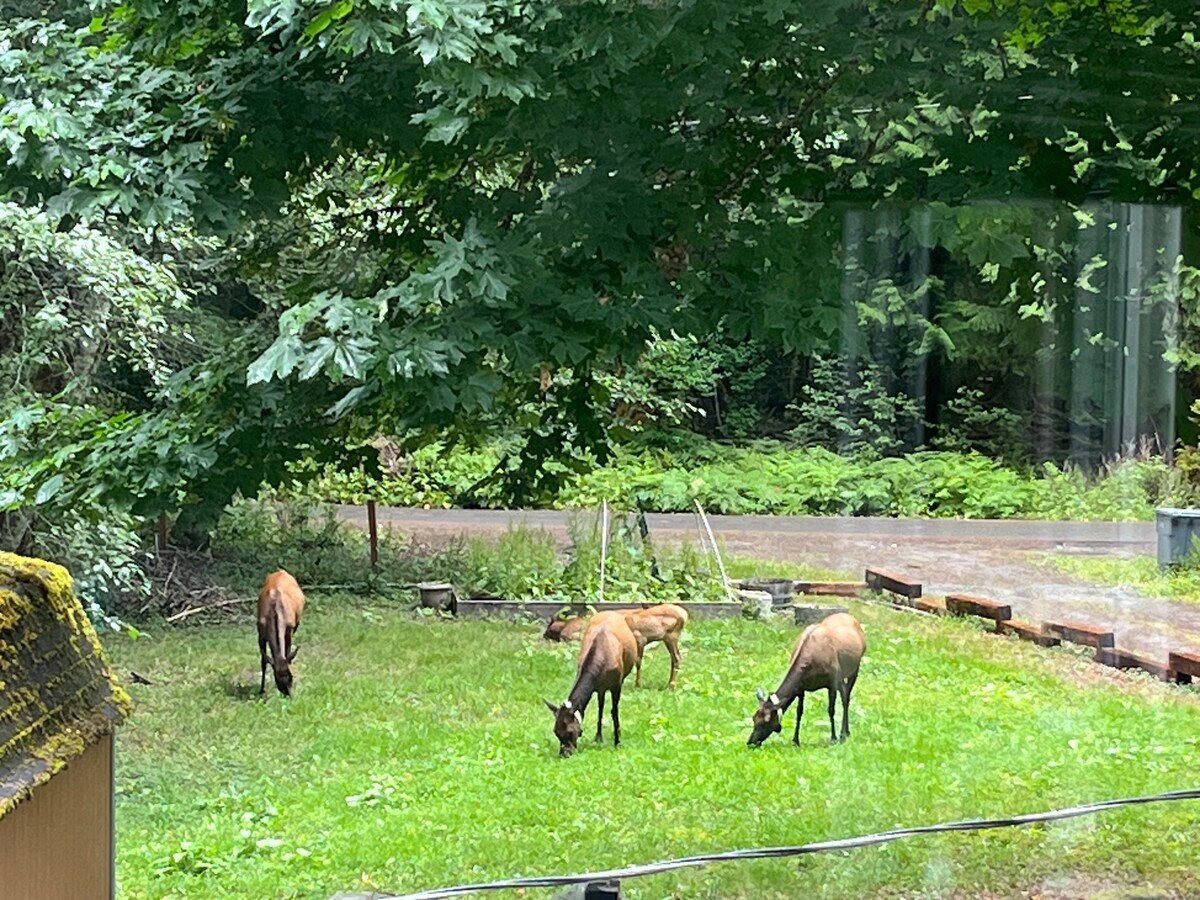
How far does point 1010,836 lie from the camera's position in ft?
6.72

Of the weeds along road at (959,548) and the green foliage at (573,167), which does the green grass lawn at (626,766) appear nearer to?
the weeds along road at (959,548)

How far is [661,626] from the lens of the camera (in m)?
1.89

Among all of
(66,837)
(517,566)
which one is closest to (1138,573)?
(517,566)

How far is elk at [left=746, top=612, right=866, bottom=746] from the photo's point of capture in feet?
6.31

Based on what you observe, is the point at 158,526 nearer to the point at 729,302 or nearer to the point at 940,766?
the point at 729,302

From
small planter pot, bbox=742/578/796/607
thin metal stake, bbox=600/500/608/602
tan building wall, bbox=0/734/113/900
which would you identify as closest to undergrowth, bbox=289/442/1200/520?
thin metal stake, bbox=600/500/608/602

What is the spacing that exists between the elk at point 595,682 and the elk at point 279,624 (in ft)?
1.26

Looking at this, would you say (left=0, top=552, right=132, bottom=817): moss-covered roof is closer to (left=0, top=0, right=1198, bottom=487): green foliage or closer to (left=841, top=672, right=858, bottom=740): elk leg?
(left=0, top=0, right=1198, bottom=487): green foliage

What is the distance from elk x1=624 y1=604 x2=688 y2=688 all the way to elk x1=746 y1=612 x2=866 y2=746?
15cm

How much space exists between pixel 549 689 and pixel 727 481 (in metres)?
0.41

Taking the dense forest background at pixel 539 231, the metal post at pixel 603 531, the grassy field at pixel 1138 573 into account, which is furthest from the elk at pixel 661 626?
the grassy field at pixel 1138 573

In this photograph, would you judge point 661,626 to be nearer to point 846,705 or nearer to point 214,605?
point 846,705

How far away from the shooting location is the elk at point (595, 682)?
181 centimetres

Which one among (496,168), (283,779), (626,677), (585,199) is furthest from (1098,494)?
(283,779)
